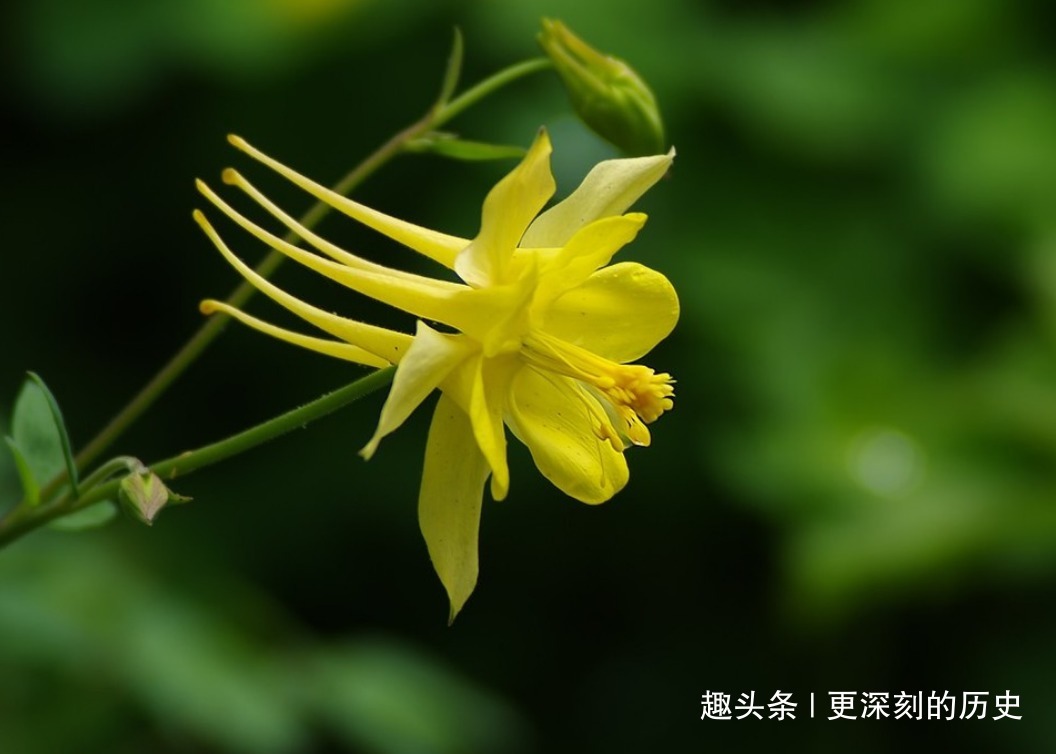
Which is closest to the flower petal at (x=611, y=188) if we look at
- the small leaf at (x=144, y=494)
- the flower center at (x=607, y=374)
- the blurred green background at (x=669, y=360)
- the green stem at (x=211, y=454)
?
the flower center at (x=607, y=374)

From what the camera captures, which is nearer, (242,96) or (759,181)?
(759,181)

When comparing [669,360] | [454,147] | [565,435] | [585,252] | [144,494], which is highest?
[669,360]

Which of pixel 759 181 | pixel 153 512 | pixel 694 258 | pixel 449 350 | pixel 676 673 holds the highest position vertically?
pixel 759 181

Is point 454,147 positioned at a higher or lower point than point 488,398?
higher

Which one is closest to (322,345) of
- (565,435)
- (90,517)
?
(565,435)

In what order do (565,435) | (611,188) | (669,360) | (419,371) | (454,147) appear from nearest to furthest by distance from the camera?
(419,371) < (611,188) < (565,435) < (454,147) < (669,360)

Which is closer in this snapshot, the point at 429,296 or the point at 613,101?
the point at 429,296

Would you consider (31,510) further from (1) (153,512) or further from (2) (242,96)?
(2) (242,96)

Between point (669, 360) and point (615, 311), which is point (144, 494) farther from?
point (669, 360)

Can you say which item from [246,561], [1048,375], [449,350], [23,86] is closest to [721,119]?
[1048,375]
